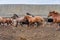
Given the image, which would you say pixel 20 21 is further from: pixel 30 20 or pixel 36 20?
pixel 36 20

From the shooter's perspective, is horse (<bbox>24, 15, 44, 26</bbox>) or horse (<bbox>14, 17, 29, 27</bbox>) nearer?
horse (<bbox>24, 15, 44, 26</bbox>)

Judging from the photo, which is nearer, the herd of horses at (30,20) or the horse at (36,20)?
the herd of horses at (30,20)

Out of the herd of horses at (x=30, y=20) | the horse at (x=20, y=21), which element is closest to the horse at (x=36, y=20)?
the herd of horses at (x=30, y=20)

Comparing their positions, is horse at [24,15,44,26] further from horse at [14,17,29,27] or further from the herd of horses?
horse at [14,17,29,27]

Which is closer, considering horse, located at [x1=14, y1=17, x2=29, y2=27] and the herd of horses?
the herd of horses

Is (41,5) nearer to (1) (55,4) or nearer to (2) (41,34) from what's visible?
(1) (55,4)

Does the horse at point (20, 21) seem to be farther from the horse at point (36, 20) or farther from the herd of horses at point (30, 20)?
the horse at point (36, 20)

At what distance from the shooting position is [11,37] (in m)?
10.8

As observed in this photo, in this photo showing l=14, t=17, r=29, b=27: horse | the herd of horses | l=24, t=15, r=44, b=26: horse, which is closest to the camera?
the herd of horses

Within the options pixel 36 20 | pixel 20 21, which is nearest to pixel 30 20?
pixel 36 20

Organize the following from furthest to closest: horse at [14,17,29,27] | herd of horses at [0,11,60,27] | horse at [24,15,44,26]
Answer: horse at [14,17,29,27] < horse at [24,15,44,26] < herd of horses at [0,11,60,27]

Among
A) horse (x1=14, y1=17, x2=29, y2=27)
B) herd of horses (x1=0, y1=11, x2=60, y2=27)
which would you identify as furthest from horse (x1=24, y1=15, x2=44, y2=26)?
horse (x1=14, y1=17, x2=29, y2=27)

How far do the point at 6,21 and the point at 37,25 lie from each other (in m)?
1.89

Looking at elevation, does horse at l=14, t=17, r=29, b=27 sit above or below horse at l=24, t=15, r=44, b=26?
below
